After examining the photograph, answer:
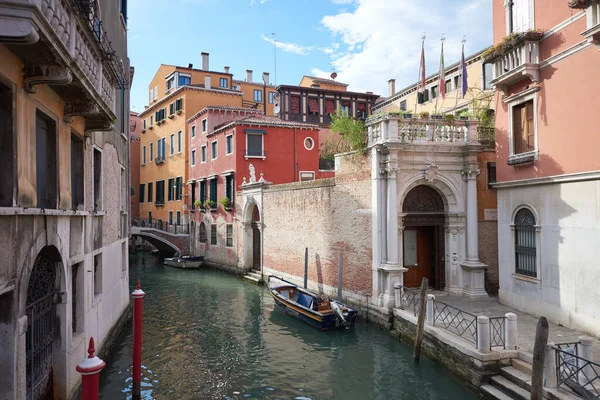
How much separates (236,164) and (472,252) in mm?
13645

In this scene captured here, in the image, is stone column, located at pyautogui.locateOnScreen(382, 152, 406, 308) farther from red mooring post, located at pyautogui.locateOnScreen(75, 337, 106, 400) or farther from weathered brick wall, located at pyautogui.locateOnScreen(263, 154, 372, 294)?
red mooring post, located at pyautogui.locateOnScreen(75, 337, 106, 400)

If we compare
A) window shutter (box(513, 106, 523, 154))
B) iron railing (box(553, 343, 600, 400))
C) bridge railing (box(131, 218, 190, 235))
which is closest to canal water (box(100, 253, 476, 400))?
iron railing (box(553, 343, 600, 400))

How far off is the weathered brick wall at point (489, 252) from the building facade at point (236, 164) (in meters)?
11.3

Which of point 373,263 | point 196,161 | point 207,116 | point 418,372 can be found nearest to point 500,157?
point 373,263

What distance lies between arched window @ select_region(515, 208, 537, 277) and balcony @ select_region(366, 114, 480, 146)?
2724 millimetres

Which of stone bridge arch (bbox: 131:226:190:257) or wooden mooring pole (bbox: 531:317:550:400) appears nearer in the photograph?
wooden mooring pole (bbox: 531:317:550:400)

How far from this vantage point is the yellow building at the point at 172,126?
29.5 metres

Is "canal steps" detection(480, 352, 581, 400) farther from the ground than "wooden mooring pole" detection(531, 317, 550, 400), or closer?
closer

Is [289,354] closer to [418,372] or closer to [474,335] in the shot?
[418,372]

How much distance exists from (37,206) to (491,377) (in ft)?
23.7

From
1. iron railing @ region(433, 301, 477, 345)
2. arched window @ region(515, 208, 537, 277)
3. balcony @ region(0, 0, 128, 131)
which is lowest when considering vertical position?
iron railing @ region(433, 301, 477, 345)

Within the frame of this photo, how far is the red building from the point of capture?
2280cm

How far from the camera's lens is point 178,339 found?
37.5 ft

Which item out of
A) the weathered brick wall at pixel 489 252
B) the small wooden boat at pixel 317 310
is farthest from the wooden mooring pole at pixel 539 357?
the weathered brick wall at pixel 489 252
